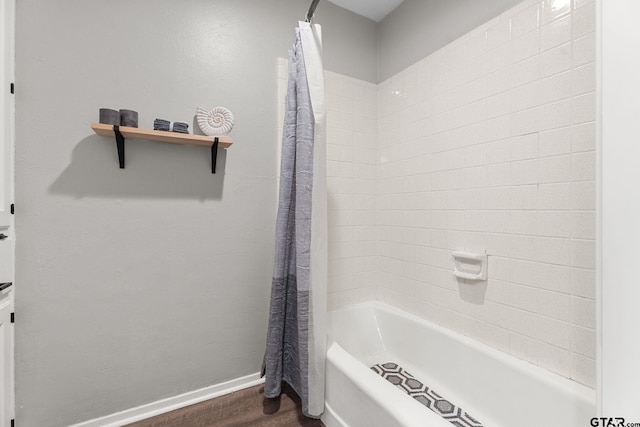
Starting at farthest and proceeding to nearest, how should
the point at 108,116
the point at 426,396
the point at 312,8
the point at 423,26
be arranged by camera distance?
the point at 423,26 < the point at 426,396 < the point at 312,8 < the point at 108,116

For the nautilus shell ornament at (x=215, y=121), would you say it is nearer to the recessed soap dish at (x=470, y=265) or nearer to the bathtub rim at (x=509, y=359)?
the bathtub rim at (x=509, y=359)

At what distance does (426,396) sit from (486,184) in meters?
1.20

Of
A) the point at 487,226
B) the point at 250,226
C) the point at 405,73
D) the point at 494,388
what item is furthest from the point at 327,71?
the point at 494,388

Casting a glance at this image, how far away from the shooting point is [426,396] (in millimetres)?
1491

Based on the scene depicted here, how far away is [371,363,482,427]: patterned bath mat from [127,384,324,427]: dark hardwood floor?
530mm

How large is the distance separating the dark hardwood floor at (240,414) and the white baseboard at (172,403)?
0.08 feet

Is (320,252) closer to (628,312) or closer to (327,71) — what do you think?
(628,312)

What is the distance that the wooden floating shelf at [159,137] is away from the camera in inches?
49.5

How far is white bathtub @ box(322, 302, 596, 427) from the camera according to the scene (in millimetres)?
1045

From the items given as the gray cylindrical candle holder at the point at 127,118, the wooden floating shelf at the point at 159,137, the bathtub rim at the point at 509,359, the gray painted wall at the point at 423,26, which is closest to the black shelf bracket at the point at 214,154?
the wooden floating shelf at the point at 159,137

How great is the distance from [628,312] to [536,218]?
2.31 feet

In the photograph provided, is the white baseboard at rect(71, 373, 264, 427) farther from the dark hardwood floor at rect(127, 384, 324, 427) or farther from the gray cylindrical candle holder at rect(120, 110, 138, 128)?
the gray cylindrical candle holder at rect(120, 110, 138, 128)

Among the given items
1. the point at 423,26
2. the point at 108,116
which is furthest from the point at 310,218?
the point at 423,26

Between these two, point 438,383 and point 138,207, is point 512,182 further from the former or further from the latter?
point 138,207
